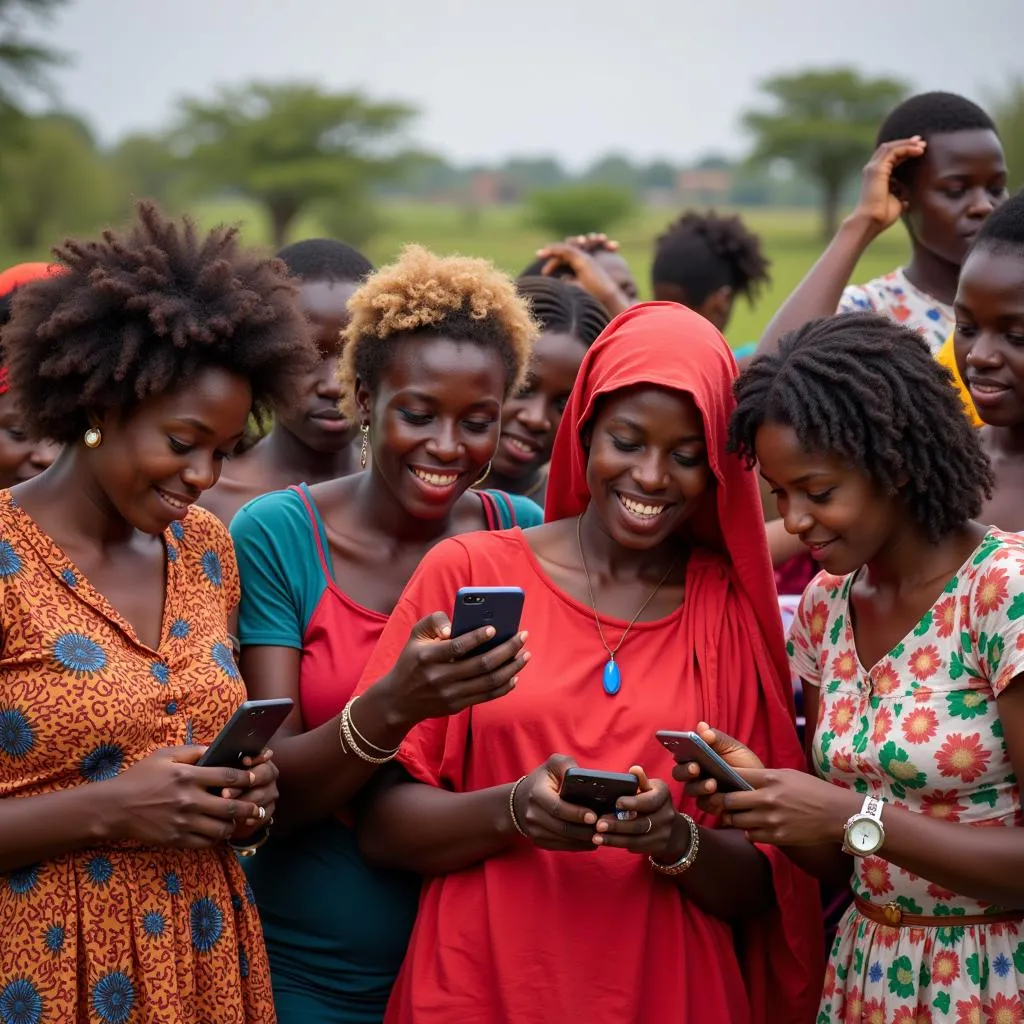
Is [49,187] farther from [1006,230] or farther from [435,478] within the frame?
[1006,230]

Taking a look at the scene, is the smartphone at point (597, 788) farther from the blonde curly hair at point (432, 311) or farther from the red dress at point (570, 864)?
the blonde curly hair at point (432, 311)

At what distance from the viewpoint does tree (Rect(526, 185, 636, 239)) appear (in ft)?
114

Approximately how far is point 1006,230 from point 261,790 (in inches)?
103

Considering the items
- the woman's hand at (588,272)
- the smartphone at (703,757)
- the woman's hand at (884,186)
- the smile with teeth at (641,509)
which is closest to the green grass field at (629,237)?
the woman's hand at (588,272)

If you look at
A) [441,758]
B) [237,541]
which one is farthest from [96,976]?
[237,541]

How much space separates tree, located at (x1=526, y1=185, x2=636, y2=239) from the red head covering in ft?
97.9

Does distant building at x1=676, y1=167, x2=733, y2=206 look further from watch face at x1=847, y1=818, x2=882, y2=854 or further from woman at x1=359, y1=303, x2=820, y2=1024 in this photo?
watch face at x1=847, y1=818, x2=882, y2=854

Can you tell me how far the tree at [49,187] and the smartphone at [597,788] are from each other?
35.0 metres

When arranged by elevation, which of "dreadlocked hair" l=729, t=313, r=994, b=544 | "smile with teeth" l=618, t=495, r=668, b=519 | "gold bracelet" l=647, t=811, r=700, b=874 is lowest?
"gold bracelet" l=647, t=811, r=700, b=874

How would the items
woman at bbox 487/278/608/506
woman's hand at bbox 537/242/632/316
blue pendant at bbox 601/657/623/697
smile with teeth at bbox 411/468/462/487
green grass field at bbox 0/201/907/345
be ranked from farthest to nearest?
green grass field at bbox 0/201/907/345, woman's hand at bbox 537/242/632/316, woman at bbox 487/278/608/506, smile with teeth at bbox 411/468/462/487, blue pendant at bbox 601/657/623/697

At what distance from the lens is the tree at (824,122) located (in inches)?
1620

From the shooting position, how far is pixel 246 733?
10.2 ft

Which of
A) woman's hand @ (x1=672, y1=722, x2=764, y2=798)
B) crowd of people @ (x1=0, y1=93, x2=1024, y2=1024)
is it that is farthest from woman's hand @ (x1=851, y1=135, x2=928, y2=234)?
woman's hand @ (x1=672, y1=722, x2=764, y2=798)

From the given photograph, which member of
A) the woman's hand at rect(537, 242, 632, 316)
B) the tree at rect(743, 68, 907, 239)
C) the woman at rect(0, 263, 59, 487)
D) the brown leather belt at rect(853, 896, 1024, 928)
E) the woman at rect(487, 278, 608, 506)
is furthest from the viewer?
the tree at rect(743, 68, 907, 239)
